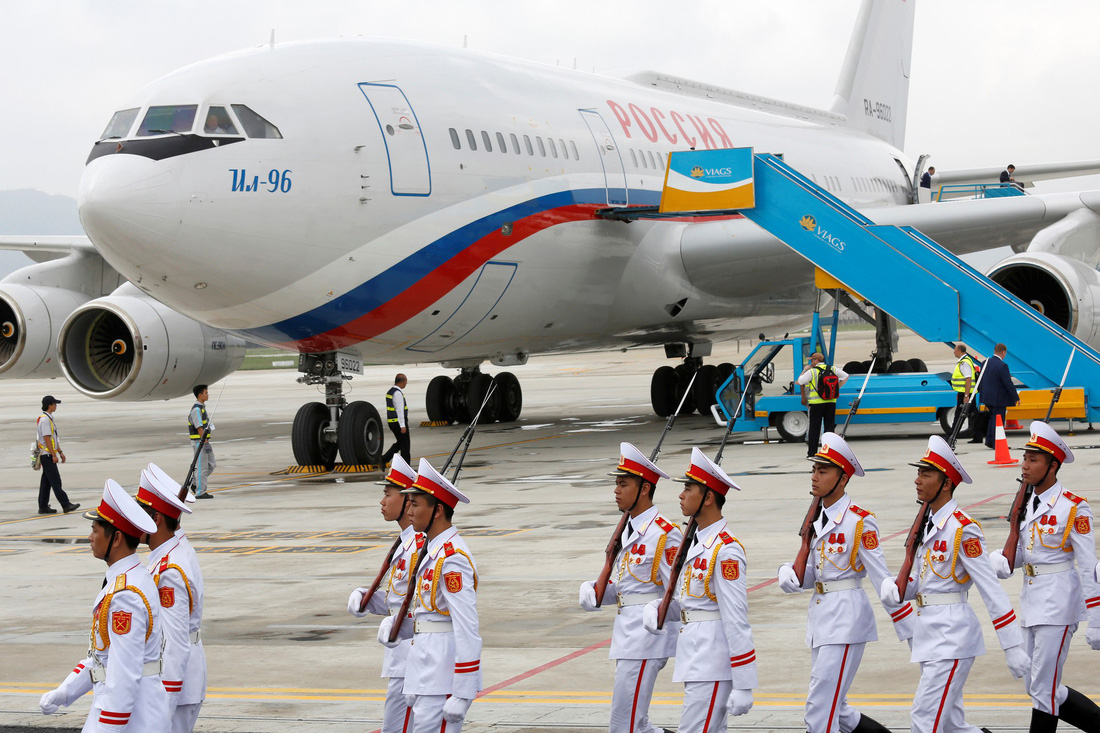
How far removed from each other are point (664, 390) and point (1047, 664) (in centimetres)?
1944

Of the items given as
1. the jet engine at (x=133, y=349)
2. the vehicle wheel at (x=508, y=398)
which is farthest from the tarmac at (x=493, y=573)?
the vehicle wheel at (x=508, y=398)

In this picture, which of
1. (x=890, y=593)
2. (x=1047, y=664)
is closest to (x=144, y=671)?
(x=890, y=593)

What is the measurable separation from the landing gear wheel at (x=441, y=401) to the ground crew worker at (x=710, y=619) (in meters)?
20.6

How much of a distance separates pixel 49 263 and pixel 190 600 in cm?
1855

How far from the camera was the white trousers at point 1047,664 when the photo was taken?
592 centimetres

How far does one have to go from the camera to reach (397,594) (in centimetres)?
605

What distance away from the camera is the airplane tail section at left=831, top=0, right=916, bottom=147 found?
106 feet

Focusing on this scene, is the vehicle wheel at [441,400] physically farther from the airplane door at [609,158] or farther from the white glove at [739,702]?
the white glove at [739,702]

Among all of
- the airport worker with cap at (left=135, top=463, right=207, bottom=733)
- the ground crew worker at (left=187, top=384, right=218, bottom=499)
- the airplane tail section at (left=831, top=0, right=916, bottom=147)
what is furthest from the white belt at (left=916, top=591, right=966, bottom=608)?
the airplane tail section at (left=831, top=0, right=916, bottom=147)

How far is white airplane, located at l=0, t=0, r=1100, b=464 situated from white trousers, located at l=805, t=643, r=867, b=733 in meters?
10.2

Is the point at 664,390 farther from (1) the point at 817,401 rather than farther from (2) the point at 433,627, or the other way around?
(2) the point at 433,627

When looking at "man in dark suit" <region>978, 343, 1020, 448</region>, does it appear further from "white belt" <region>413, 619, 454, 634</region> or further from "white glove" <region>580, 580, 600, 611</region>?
"white belt" <region>413, 619, 454, 634</region>

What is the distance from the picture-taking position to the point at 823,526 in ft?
20.2

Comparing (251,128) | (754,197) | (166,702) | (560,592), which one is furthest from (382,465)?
(166,702)
